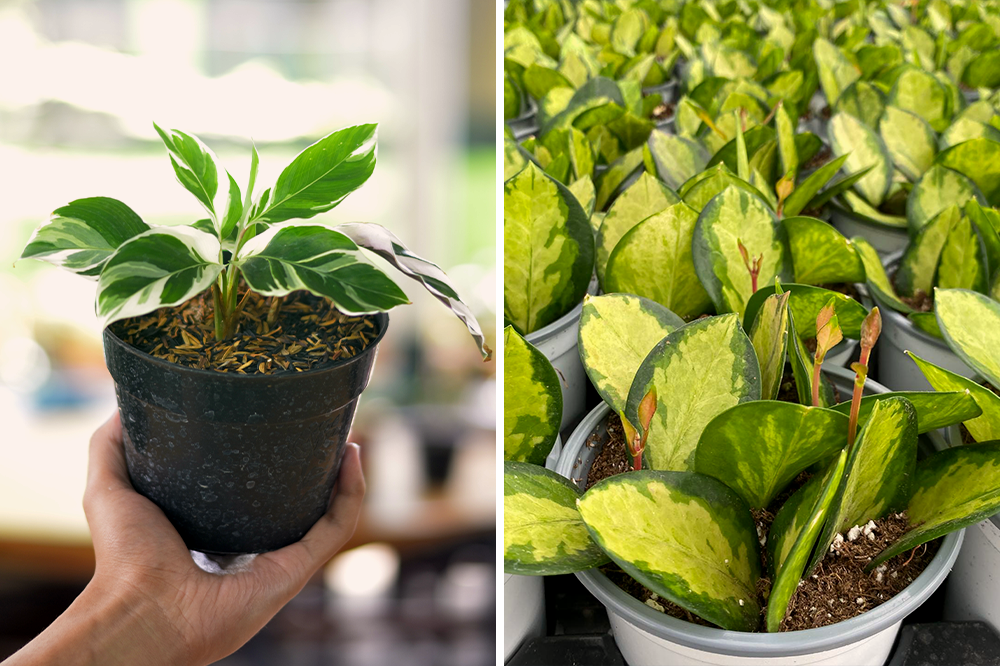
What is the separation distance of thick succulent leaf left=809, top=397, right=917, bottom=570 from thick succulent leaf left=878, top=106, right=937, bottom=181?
60cm

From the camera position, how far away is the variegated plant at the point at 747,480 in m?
0.40

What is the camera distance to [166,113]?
157cm

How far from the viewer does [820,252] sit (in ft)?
2.13

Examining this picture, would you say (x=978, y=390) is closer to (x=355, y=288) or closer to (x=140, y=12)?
(x=355, y=288)

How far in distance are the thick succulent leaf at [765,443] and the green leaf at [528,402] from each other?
0.38ft

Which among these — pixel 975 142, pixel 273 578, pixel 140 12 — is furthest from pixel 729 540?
pixel 140 12

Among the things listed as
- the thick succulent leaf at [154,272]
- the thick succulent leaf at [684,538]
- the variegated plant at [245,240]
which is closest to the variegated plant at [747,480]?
the thick succulent leaf at [684,538]

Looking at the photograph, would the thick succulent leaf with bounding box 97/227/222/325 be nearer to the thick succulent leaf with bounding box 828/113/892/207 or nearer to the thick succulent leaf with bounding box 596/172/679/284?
the thick succulent leaf with bounding box 596/172/679/284

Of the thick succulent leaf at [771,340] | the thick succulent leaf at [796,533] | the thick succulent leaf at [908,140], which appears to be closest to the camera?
the thick succulent leaf at [796,533]

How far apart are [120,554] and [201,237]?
23 cm

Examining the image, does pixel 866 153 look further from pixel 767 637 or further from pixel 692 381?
pixel 767 637

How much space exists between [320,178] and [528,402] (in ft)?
0.67

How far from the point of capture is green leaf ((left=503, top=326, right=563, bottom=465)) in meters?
0.51

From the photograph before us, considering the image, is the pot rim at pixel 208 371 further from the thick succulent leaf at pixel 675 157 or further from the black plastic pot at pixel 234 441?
the thick succulent leaf at pixel 675 157
